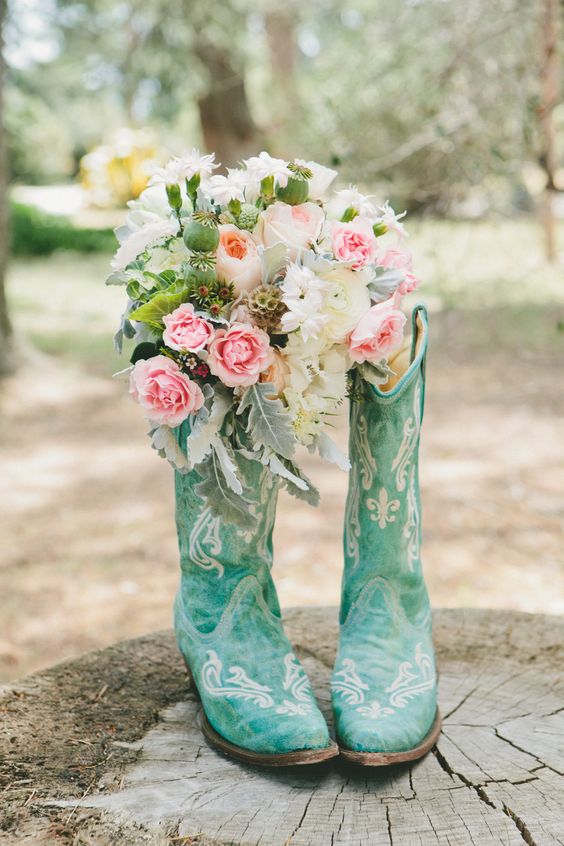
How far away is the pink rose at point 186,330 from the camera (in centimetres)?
136

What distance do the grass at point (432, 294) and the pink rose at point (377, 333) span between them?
3.39 meters

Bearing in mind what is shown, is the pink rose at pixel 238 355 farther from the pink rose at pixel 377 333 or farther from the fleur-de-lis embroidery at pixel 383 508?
the fleur-de-lis embroidery at pixel 383 508

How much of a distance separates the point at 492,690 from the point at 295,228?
100 cm

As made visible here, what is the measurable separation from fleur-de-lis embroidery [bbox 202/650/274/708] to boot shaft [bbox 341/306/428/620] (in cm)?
28

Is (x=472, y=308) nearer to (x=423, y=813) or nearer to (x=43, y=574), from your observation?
(x=43, y=574)

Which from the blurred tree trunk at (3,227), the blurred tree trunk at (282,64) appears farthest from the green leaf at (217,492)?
the blurred tree trunk at (282,64)

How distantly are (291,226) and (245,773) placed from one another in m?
0.90

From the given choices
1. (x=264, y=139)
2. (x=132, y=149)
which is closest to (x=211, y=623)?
(x=264, y=139)

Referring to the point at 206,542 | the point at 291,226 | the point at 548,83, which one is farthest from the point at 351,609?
the point at 548,83

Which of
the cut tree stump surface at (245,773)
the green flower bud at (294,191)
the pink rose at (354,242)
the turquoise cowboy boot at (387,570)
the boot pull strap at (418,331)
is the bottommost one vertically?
the cut tree stump surface at (245,773)

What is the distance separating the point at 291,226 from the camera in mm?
1438

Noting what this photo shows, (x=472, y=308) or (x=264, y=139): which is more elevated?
(x=264, y=139)

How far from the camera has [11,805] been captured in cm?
136

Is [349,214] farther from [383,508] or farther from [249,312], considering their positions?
[383,508]
